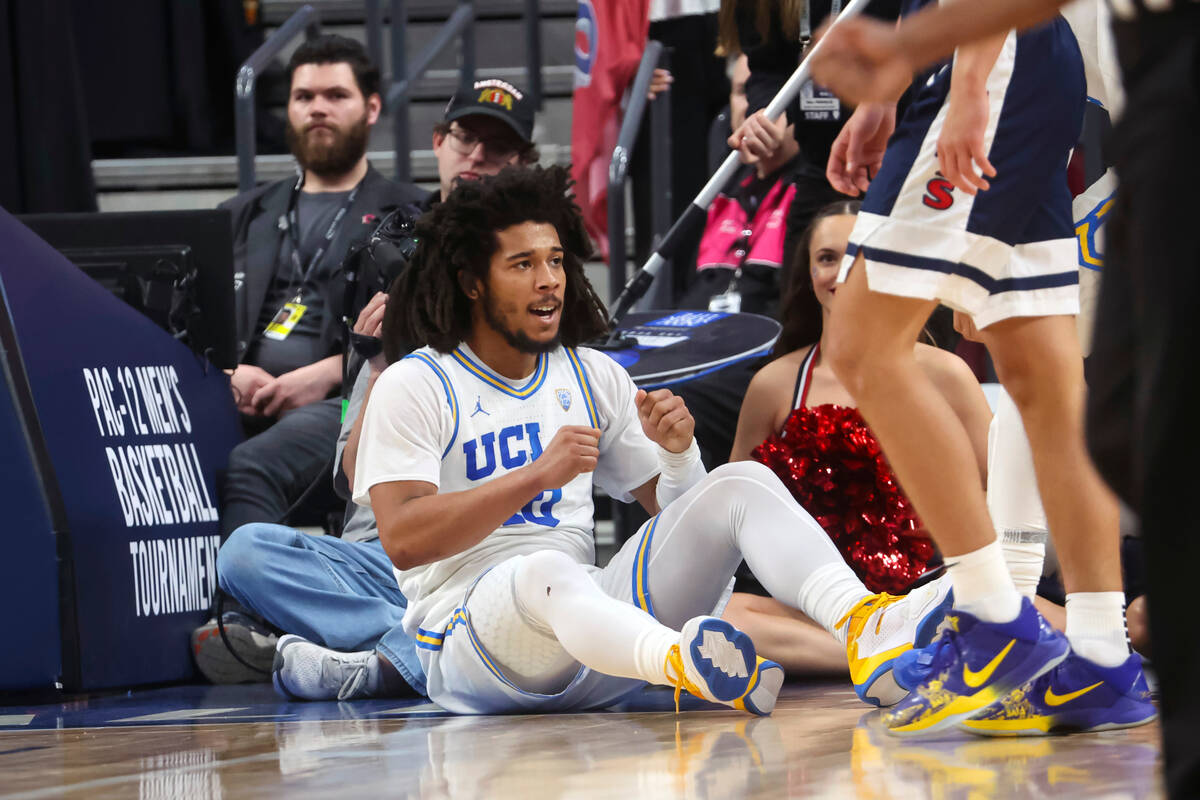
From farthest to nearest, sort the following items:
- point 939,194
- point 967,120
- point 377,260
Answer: point 377,260 → point 939,194 → point 967,120

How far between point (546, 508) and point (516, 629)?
1.04ft

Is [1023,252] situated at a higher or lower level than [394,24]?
lower

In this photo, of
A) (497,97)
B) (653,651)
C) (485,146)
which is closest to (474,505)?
(653,651)

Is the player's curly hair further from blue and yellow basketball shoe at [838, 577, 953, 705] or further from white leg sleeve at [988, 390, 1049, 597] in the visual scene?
white leg sleeve at [988, 390, 1049, 597]

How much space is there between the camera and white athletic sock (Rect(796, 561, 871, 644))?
235 centimetres

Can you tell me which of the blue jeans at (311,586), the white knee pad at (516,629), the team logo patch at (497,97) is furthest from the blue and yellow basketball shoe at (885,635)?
the team logo patch at (497,97)

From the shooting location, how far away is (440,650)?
260 centimetres

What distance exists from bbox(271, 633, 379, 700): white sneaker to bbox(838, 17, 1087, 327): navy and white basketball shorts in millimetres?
1565

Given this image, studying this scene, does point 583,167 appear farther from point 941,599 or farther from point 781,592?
point 941,599

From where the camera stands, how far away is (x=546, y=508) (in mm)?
2703

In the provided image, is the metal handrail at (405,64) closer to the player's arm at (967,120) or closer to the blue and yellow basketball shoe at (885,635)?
the blue and yellow basketball shoe at (885,635)

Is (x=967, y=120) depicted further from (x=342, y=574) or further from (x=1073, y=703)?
(x=342, y=574)

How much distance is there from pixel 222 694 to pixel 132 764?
3.80ft

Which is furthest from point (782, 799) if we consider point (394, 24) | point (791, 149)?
point (394, 24)
